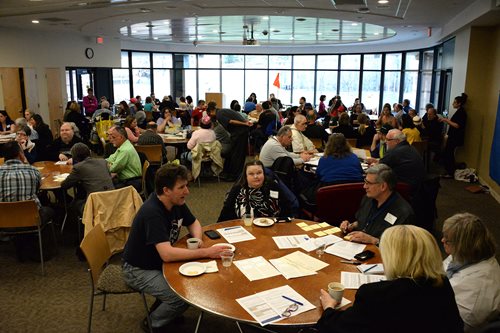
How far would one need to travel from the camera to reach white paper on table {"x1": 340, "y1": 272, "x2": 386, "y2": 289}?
2471 mm

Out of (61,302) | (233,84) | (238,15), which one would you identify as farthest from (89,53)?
(61,302)

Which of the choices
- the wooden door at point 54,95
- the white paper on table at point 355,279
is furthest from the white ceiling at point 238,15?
the white paper on table at point 355,279

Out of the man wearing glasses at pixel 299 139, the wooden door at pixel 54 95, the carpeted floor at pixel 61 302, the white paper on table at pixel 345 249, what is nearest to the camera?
the white paper on table at pixel 345 249

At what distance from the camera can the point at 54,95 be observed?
1320 centimetres

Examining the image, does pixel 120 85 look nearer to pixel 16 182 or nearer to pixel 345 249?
pixel 16 182

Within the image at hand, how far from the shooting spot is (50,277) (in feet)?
14.2

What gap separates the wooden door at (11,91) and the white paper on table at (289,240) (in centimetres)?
1119

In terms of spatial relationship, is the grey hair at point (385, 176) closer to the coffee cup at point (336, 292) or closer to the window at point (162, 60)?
the coffee cup at point (336, 292)

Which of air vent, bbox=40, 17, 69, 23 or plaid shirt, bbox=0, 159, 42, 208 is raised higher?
air vent, bbox=40, 17, 69, 23

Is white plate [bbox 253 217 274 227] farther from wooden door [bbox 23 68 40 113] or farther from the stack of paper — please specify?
wooden door [bbox 23 68 40 113]

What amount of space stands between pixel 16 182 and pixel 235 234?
99.3 inches

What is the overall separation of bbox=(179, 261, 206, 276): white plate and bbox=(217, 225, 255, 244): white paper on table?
439mm

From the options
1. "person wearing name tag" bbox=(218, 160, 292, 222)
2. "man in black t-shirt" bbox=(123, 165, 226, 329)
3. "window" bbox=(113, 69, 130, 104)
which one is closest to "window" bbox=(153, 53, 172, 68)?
"window" bbox=(113, 69, 130, 104)

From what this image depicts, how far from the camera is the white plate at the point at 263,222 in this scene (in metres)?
3.39
